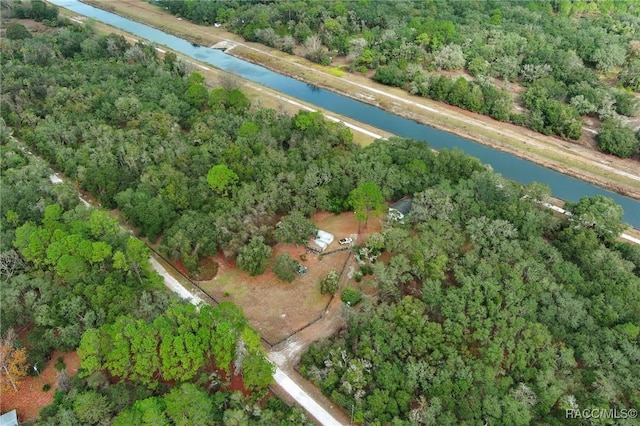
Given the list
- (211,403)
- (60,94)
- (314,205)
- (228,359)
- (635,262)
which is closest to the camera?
(211,403)

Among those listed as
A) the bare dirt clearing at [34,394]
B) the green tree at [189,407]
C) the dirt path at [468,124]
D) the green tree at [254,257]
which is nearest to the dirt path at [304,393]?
the green tree at [189,407]

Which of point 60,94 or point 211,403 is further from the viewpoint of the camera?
point 60,94

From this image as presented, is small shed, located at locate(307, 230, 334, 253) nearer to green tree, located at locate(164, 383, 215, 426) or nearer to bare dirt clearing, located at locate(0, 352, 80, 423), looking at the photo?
green tree, located at locate(164, 383, 215, 426)

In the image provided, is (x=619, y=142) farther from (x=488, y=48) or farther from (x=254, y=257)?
(x=254, y=257)

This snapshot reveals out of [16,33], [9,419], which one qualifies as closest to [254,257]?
[9,419]

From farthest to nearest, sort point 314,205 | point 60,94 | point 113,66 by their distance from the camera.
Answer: point 113,66 → point 60,94 → point 314,205

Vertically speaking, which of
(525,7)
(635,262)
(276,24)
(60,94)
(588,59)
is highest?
(525,7)

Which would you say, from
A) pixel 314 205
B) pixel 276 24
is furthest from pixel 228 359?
pixel 276 24

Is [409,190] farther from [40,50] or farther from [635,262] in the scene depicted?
[40,50]
